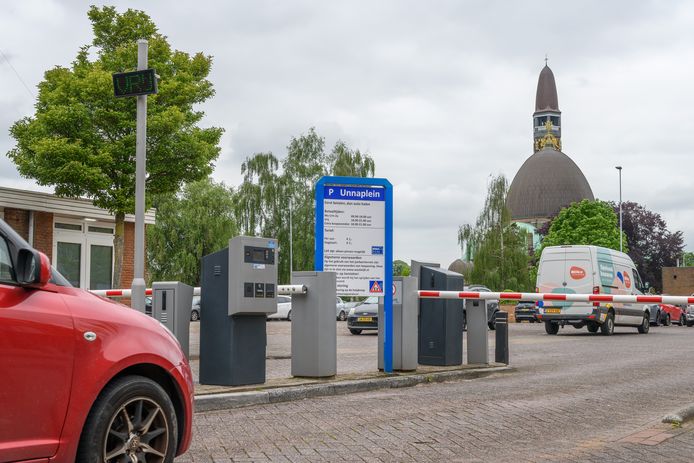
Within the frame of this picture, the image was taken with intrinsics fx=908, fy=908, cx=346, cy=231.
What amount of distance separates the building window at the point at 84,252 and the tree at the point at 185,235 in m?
23.8

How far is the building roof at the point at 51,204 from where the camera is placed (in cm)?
2808

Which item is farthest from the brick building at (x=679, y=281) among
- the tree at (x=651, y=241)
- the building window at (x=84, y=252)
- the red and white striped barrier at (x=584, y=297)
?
the red and white striped barrier at (x=584, y=297)

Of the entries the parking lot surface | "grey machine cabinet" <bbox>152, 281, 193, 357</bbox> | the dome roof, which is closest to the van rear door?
the parking lot surface

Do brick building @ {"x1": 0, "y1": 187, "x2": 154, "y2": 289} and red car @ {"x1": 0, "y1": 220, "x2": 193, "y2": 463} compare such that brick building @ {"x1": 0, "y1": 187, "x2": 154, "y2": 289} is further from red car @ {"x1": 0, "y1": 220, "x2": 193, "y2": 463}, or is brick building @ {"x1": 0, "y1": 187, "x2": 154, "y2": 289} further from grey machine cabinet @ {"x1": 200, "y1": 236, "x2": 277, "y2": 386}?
red car @ {"x1": 0, "y1": 220, "x2": 193, "y2": 463}

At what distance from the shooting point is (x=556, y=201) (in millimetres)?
142750

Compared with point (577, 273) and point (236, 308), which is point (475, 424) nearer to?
point (236, 308)

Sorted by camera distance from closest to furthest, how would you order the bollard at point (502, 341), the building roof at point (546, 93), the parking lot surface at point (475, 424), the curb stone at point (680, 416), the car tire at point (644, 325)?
1. the parking lot surface at point (475, 424)
2. the curb stone at point (680, 416)
3. the bollard at point (502, 341)
4. the car tire at point (644, 325)
5. the building roof at point (546, 93)

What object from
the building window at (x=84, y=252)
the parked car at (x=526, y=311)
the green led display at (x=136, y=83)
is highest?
the green led display at (x=136, y=83)

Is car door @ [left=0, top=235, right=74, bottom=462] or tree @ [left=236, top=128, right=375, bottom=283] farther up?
tree @ [left=236, top=128, right=375, bottom=283]

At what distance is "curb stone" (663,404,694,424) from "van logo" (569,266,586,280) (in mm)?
18394

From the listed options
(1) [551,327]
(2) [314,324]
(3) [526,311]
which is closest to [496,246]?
(3) [526,311]

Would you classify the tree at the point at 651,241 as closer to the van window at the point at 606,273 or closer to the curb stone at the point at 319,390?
the van window at the point at 606,273

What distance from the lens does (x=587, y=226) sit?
265 ft

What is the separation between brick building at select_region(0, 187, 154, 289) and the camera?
93.6ft
